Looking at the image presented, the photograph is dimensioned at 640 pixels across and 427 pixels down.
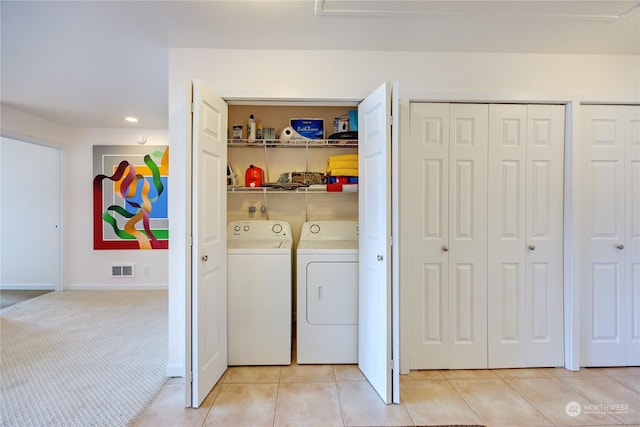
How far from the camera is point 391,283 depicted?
6.00 ft

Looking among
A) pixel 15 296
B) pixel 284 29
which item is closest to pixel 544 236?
pixel 284 29

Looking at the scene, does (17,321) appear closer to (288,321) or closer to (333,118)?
(288,321)

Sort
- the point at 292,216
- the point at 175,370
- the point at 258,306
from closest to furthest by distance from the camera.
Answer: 1. the point at 175,370
2. the point at 258,306
3. the point at 292,216

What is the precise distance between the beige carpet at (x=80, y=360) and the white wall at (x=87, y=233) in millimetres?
459

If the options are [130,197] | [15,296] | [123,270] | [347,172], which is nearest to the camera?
[347,172]

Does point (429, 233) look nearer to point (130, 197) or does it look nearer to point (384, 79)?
point (384, 79)

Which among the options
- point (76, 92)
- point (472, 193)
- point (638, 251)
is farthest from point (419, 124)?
point (76, 92)

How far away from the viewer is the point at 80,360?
7.90ft

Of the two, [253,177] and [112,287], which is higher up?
[253,177]

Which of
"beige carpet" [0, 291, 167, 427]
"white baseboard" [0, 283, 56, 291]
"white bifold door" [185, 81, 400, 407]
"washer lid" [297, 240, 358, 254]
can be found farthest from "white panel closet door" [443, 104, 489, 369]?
"white baseboard" [0, 283, 56, 291]

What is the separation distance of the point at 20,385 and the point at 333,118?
3.21m

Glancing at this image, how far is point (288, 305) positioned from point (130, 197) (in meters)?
3.28

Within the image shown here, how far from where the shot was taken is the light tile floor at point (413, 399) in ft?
5.63

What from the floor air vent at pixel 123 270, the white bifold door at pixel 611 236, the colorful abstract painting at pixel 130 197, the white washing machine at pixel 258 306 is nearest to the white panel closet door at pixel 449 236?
the white bifold door at pixel 611 236
